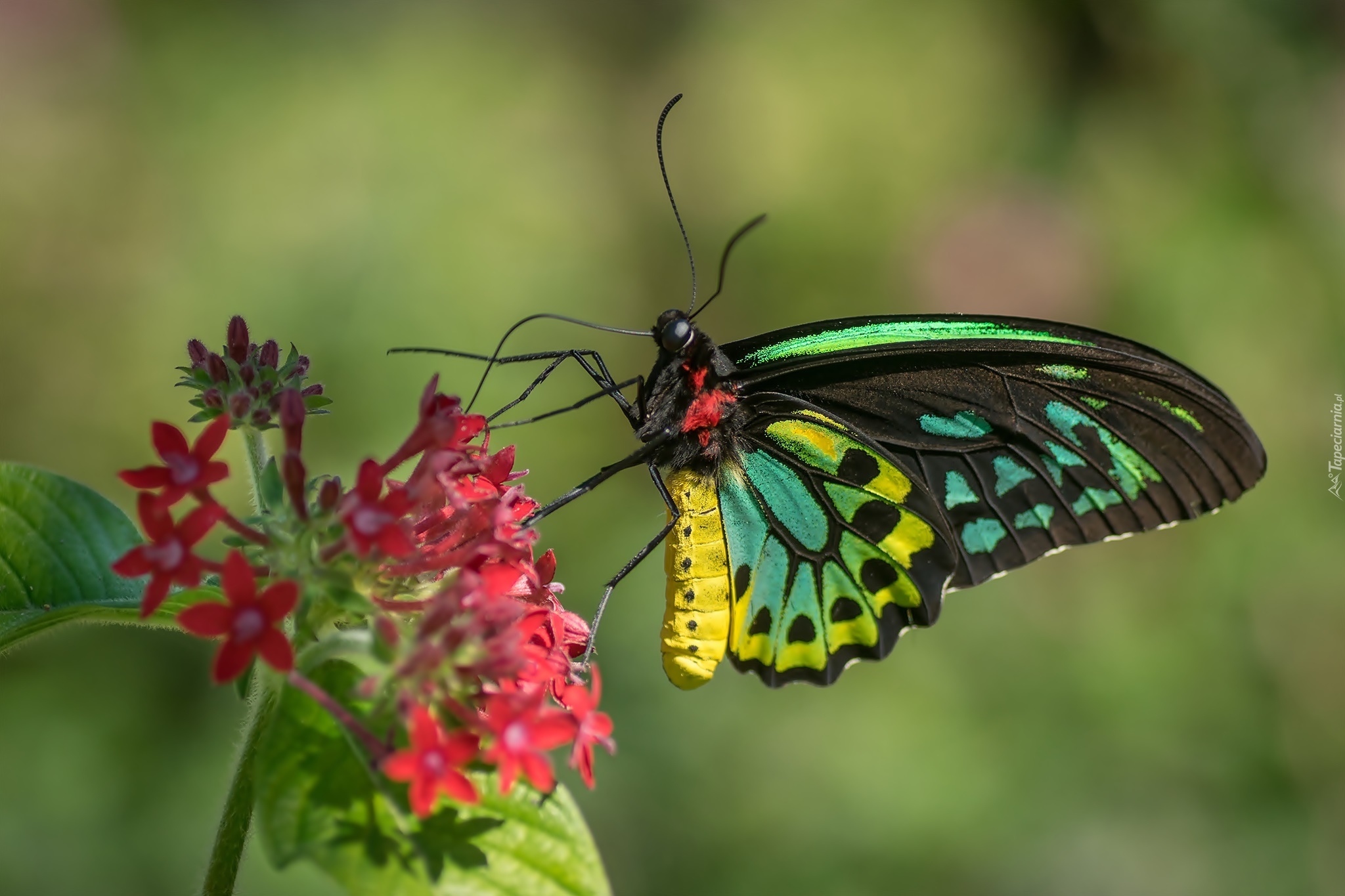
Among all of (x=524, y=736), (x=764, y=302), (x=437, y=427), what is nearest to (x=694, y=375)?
(x=437, y=427)

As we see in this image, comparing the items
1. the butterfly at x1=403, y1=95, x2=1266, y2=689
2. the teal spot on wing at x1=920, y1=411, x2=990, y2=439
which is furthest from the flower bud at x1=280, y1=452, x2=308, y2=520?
the teal spot on wing at x1=920, y1=411, x2=990, y2=439

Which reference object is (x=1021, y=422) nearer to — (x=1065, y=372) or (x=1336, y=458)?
(x=1065, y=372)

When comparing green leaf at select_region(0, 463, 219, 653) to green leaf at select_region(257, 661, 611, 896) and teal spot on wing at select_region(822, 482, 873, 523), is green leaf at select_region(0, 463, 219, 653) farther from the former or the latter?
teal spot on wing at select_region(822, 482, 873, 523)

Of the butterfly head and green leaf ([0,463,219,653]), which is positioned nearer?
green leaf ([0,463,219,653])

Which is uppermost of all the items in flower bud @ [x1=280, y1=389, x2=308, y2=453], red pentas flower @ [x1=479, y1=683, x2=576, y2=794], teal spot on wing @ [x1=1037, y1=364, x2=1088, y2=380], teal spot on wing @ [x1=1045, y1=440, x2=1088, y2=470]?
teal spot on wing @ [x1=1037, y1=364, x2=1088, y2=380]

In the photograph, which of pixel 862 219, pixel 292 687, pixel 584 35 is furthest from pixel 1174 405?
pixel 584 35

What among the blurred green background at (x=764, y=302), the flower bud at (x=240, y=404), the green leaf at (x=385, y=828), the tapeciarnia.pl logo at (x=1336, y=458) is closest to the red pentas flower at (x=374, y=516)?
the green leaf at (x=385, y=828)

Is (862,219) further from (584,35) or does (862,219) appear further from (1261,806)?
(1261,806)
